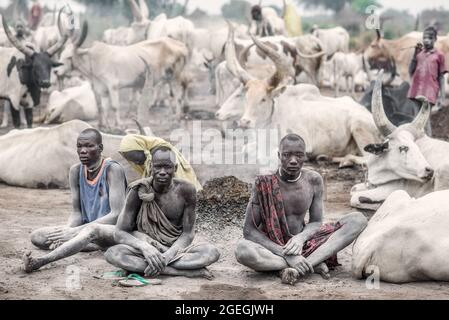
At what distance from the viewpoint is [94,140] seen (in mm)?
5832

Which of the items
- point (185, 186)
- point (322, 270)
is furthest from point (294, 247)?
point (185, 186)

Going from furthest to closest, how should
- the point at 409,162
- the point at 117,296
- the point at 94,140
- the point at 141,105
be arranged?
the point at 141,105 → the point at 409,162 → the point at 94,140 → the point at 117,296

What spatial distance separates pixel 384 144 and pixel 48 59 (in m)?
6.65

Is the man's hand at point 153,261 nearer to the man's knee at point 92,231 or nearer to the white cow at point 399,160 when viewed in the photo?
the man's knee at point 92,231

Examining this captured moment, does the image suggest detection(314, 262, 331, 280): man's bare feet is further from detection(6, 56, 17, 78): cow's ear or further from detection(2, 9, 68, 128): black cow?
detection(6, 56, 17, 78): cow's ear

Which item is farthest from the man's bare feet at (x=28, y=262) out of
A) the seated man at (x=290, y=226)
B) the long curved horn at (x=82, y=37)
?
the long curved horn at (x=82, y=37)

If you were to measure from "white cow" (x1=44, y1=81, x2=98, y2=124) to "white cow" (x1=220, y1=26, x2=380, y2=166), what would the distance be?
408 cm

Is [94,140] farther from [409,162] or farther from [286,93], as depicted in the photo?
[286,93]

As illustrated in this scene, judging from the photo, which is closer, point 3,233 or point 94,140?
point 94,140

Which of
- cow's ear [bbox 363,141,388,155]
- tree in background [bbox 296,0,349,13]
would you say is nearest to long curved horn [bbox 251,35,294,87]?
cow's ear [bbox 363,141,388,155]
